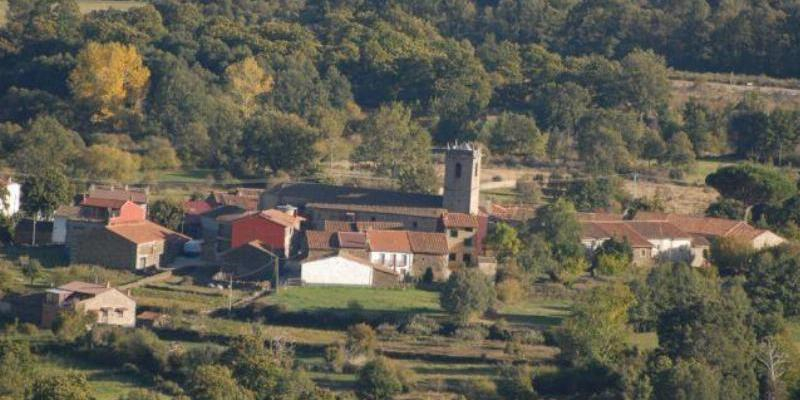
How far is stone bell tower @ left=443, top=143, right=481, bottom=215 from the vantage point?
1896 inches

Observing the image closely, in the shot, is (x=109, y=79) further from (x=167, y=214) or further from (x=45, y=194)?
(x=167, y=214)

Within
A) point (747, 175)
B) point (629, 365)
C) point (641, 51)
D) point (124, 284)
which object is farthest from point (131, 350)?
point (641, 51)

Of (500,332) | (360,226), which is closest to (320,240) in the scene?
(360,226)

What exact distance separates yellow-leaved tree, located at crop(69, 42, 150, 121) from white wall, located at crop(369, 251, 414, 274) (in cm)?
2044

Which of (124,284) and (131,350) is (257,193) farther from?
(131,350)

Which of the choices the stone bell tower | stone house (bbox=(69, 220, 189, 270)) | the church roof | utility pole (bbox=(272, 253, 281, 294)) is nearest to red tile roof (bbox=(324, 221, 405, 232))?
the church roof

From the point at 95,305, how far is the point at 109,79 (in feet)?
79.4

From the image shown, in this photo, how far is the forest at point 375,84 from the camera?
58750mm

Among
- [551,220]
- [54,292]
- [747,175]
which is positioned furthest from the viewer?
[747,175]

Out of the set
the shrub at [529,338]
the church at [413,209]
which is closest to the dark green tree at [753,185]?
the church at [413,209]

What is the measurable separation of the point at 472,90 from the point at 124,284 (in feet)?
80.3

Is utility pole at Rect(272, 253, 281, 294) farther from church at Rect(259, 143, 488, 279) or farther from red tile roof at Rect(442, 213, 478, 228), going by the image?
red tile roof at Rect(442, 213, 478, 228)

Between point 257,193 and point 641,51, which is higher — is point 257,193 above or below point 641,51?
below

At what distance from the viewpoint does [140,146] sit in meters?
61.0
